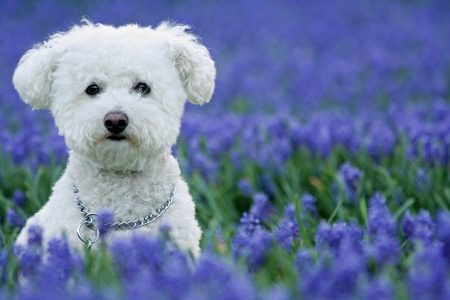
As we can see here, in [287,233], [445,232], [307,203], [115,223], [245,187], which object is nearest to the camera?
[445,232]

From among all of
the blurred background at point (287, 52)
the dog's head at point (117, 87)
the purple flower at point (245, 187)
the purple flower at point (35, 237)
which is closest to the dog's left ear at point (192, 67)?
the dog's head at point (117, 87)

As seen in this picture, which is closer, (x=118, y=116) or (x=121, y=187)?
(x=118, y=116)

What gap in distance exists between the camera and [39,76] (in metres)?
3.50

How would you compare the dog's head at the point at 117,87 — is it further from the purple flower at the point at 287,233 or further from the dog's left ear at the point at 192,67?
the purple flower at the point at 287,233

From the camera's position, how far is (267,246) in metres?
3.34

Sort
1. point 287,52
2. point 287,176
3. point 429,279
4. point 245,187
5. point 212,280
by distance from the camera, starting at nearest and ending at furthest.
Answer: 1. point 429,279
2. point 212,280
3. point 245,187
4. point 287,176
5. point 287,52

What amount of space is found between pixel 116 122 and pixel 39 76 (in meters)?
0.60

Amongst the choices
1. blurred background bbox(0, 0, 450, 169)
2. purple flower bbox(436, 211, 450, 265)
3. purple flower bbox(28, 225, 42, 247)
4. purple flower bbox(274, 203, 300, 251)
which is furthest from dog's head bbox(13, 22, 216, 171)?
blurred background bbox(0, 0, 450, 169)

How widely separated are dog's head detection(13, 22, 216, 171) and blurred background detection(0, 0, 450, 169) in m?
2.34

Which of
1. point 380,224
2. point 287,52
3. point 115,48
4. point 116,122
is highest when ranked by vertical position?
point 287,52

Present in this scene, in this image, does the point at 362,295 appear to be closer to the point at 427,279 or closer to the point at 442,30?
the point at 427,279

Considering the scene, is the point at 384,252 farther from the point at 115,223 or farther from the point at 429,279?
the point at 115,223

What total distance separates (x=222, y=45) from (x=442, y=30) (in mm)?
5017

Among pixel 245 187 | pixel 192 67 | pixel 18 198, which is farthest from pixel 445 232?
pixel 18 198
